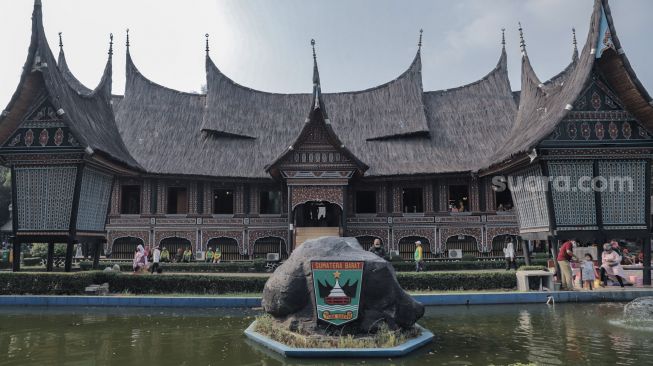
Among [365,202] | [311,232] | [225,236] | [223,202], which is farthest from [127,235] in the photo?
[365,202]

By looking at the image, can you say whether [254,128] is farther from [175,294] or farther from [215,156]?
[175,294]

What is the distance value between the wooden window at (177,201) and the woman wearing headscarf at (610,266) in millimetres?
21200

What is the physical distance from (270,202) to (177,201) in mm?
5317

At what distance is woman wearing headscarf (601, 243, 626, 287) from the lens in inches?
652

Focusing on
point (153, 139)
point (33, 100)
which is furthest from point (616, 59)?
point (153, 139)

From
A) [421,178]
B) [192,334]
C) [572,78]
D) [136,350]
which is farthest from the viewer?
[421,178]

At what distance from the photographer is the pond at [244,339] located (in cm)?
816

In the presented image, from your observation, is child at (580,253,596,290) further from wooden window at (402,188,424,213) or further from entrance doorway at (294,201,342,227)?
entrance doorway at (294,201,342,227)

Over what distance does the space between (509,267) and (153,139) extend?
65.9ft

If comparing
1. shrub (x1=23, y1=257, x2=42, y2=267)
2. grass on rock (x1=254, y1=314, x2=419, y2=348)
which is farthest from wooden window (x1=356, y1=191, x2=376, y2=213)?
grass on rock (x1=254, y1=314, x2=419, y2=348)

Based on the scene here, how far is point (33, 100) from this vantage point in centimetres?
1731

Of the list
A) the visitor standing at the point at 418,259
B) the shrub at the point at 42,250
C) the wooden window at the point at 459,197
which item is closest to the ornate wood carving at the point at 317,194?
the visitor standing at the point at 418,259

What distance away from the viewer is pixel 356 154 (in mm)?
30531

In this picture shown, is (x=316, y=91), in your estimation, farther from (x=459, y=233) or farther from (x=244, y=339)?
(x=244, y=339)
